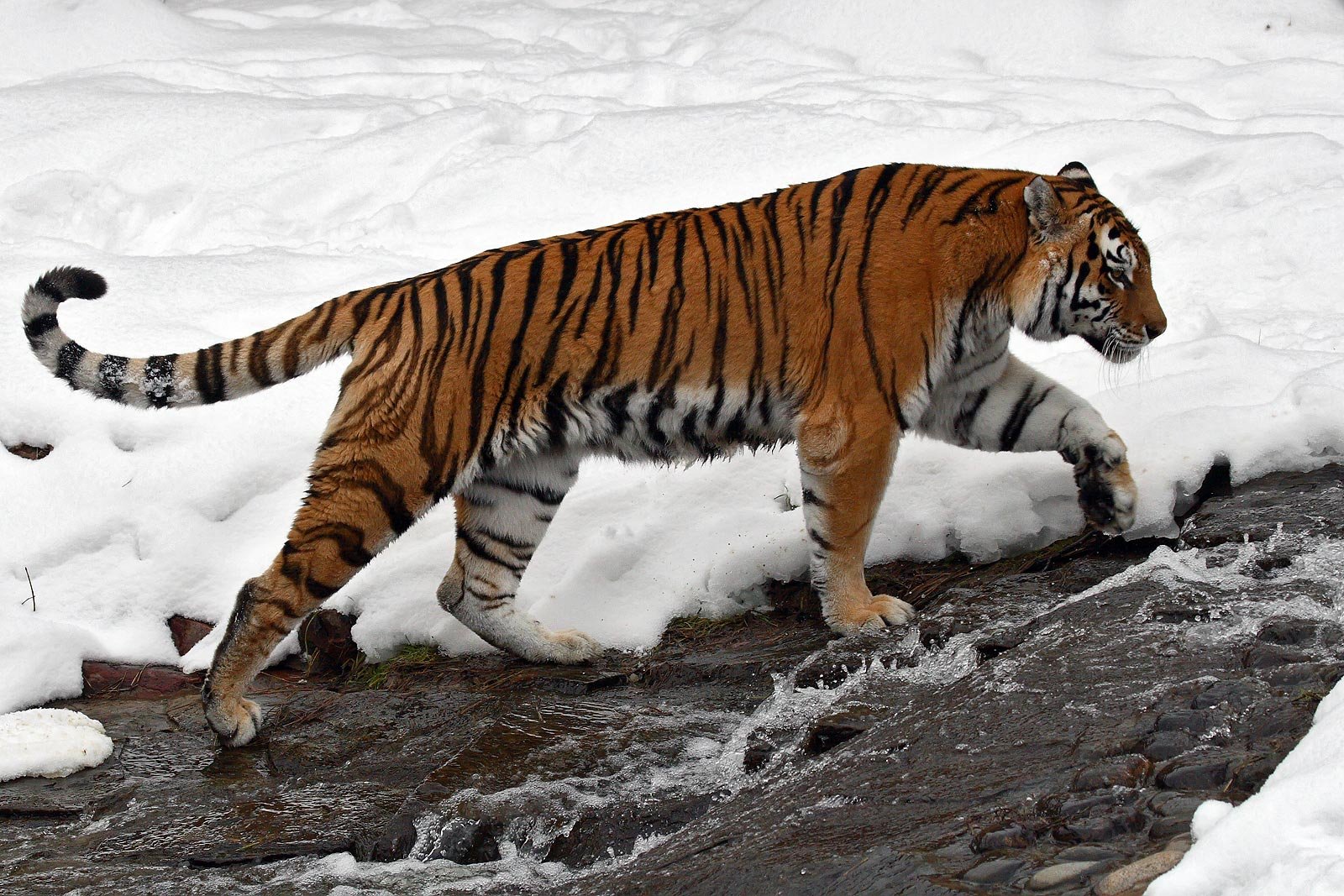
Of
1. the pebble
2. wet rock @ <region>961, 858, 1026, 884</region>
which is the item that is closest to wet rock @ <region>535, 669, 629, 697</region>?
wet rock @ <region>961, 858, 1026, 884</region>

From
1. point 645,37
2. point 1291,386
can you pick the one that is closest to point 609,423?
point 1291,386

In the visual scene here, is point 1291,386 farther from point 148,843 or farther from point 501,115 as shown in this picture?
point 501,115

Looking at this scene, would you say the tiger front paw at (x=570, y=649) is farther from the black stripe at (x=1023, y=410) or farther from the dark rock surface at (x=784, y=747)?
the black stripe at (x=1023, y=410)

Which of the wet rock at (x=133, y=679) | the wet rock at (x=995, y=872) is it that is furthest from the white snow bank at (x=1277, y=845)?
the wet rock at (x=133, y=679)

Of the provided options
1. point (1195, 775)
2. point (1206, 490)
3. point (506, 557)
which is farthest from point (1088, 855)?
point (506, 557)

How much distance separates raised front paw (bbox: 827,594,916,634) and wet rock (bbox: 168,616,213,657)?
7.88 ft

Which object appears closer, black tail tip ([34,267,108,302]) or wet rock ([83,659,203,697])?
black tail tip ([34,267,108,302])

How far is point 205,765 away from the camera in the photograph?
4.43 metres

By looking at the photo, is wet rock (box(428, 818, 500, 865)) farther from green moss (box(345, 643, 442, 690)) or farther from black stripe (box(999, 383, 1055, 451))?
black stripe (box(999, 383, 1055, 451))

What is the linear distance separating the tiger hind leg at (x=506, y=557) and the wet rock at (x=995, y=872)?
2496 mm

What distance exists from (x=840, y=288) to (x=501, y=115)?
16.2ft

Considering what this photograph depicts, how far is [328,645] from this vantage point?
5.19 m

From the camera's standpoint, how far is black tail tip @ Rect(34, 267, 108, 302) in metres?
4.40

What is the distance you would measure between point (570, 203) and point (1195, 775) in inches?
218
